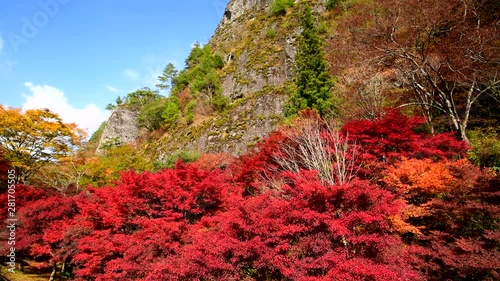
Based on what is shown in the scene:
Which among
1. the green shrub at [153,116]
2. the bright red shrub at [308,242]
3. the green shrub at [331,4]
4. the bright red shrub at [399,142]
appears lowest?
the bright red shrub at [308,242]

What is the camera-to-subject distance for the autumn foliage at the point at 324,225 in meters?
6.17

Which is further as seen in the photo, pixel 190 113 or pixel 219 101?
pixel 190 113

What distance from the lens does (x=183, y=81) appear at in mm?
46375

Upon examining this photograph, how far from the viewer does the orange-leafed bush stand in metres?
7.84

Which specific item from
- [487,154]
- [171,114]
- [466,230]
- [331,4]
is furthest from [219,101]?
[466,230]

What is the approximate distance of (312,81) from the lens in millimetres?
20000

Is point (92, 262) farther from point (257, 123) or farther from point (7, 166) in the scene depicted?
point (257, 123)

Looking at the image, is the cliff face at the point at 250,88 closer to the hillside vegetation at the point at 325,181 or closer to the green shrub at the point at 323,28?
the hillside vegetation at the point at 325,181

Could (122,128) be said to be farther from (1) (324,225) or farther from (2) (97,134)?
(1) (324,225)

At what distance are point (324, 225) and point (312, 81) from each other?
15.0m

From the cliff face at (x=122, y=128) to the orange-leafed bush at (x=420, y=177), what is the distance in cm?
4854

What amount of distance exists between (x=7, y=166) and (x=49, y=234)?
373 inches

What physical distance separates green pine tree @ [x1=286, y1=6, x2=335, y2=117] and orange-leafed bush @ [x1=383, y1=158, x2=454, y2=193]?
32.7ft

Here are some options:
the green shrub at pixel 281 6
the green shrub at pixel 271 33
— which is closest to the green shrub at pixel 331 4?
the green shrub at pixel 281 6
